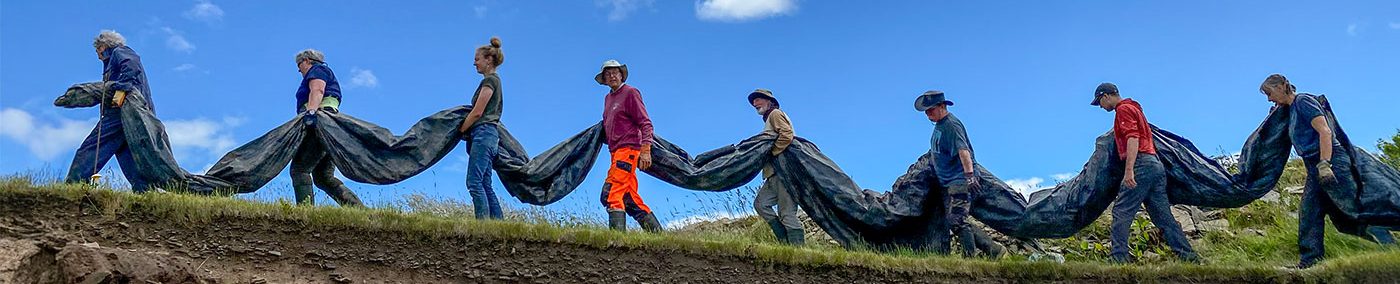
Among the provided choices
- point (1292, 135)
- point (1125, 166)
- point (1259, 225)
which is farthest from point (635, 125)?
point (1259, 225)

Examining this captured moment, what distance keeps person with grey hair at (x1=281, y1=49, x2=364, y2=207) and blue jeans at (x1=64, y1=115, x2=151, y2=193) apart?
1149 millimetres

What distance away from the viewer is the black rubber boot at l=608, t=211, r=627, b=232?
9.52m

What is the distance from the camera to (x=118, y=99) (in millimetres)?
9438

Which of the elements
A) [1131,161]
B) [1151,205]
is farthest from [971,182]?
[1151,205]

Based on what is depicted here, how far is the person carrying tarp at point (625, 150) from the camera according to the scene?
971cm

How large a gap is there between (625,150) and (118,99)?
3.97m

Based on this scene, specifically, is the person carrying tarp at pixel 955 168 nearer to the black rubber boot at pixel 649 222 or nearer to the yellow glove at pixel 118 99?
the black rubber boot at pixel 649 222

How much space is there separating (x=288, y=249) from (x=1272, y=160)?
781cm

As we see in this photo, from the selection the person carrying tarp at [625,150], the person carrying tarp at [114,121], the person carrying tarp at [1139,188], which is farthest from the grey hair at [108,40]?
the person carrying tarp at [1139,188]

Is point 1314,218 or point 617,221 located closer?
point 617,221

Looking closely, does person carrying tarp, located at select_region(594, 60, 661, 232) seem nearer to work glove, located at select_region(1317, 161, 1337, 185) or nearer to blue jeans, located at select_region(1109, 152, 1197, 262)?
blue jeans, located at select_region(1109, 152, 1197, 262)

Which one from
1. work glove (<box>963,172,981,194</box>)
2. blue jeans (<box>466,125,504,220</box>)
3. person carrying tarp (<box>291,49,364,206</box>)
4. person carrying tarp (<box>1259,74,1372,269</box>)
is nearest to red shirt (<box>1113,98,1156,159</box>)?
person carrying tarp (<box>1259,74,1372,269</box>)

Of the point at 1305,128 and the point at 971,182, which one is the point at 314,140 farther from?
the point at 1305,128

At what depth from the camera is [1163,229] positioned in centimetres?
1001
